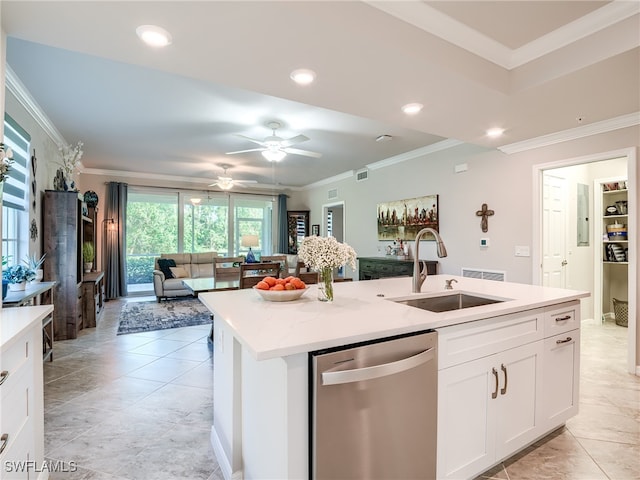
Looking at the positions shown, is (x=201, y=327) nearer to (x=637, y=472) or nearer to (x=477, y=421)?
(x=477, y=421)

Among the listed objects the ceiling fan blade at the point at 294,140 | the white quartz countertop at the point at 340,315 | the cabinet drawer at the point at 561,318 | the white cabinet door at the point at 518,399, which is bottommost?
the white cabinet door at the point at 518,399

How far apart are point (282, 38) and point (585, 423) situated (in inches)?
129

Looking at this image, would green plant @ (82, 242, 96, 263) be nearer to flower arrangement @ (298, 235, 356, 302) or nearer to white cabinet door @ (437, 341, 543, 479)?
flower arrangement @ (298, 235, 356, 302)

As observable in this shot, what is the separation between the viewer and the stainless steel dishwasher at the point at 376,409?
116 cm

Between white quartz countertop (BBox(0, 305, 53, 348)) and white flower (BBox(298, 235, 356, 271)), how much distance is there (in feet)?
4.12

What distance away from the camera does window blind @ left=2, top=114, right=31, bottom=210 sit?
10.3ft

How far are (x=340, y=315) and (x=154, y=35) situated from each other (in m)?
1.85

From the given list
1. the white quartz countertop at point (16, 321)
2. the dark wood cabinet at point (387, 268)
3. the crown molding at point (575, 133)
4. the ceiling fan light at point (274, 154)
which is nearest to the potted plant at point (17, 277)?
the white quartz countertop at point (16, 321)

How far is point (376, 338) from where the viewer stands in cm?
129

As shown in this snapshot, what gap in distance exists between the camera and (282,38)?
1.83 meters

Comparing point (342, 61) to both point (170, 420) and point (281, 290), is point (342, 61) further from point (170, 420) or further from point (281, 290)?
point (170, 420)

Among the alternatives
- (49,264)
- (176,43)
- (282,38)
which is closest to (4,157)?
(176,43)

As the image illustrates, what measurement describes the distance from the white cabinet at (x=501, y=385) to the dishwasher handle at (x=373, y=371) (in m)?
0.21

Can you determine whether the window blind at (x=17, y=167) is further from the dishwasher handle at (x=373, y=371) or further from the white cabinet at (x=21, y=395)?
the dishwasher handle at (x=373, y=371)
